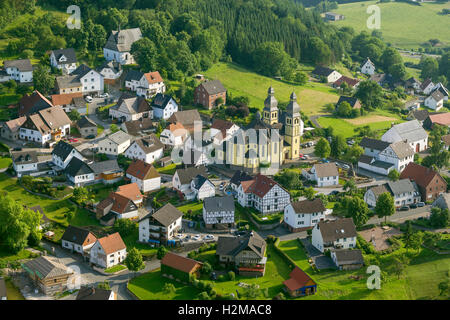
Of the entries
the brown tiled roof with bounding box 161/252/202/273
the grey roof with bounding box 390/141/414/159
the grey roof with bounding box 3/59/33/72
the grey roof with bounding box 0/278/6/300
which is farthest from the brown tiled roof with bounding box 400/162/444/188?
the grey roof with bounding box 3/59/33/72

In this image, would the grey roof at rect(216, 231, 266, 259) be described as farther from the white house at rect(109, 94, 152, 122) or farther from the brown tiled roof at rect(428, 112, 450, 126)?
the brown tiled roof at rect(428, 112, 450, 126)

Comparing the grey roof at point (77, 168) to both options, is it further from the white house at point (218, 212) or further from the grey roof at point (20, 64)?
the grey roof at point (20, 64)

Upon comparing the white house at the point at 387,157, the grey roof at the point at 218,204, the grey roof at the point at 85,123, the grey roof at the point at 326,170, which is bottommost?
the white house at the point at 387,157

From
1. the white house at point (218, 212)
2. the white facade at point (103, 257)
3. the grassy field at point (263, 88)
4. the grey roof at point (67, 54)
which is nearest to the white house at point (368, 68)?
the grassy field at point (263, 88)

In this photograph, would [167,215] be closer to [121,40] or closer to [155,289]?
[155,289]

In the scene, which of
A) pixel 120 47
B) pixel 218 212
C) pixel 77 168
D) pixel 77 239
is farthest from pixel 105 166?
pixel 120 47

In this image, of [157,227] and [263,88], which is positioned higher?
[157,227]

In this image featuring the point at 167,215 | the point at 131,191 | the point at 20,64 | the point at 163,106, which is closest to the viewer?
the point at 167,215
